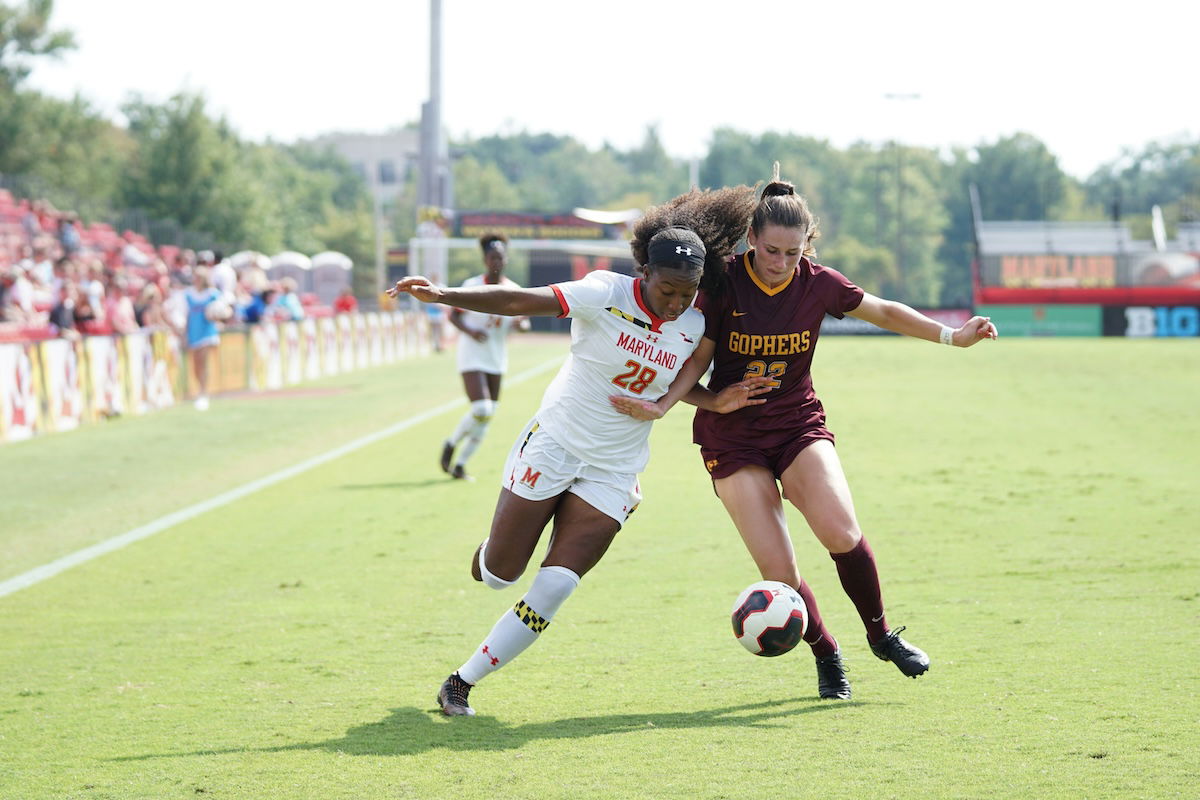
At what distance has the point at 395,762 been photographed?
5.09 meters

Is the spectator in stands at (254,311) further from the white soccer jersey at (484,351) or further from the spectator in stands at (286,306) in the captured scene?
the white soccer jersey at (484,351)

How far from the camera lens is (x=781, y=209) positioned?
584 cm

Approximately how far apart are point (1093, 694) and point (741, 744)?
1.53 m

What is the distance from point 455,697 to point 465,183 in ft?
496

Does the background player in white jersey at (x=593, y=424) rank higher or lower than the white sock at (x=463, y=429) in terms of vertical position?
higher

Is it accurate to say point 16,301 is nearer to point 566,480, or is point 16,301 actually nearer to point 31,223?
point 31,223

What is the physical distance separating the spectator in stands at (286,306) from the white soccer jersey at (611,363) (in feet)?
85.3

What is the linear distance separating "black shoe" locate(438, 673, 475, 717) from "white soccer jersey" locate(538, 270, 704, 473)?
101 centimetres

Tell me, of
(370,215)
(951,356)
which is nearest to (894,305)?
(951,356)

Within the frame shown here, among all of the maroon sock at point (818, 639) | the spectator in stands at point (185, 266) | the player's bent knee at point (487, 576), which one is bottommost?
the maroon sock at point (818, 639)

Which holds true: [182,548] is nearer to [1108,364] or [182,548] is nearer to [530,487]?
[530,487]

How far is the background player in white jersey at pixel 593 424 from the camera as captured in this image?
226 inches

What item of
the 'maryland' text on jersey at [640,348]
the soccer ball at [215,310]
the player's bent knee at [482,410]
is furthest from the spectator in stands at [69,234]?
the 'maryland' text on jersey at [640,348]

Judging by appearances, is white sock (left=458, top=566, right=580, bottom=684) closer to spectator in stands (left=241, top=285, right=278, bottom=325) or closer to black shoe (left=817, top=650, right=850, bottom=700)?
black shoe (left=817, top=650, right=850, bottom=700)
